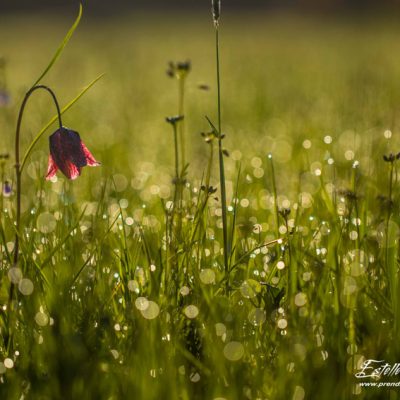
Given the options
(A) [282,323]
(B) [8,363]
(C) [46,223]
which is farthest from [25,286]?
(A) [282,323]

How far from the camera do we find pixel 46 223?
2119 millimetres

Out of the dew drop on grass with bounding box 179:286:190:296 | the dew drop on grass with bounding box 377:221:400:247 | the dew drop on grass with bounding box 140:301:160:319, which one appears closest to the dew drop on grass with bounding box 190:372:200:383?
the dew drop on grass with bounding box 140:301:160:319

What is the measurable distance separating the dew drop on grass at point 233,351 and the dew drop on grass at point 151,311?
17 centimetres

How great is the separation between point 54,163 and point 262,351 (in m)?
0.69

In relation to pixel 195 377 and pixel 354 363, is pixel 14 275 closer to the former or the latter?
pixel 195 377

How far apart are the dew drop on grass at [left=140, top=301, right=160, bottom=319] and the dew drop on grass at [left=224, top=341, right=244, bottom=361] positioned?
6.6 inches

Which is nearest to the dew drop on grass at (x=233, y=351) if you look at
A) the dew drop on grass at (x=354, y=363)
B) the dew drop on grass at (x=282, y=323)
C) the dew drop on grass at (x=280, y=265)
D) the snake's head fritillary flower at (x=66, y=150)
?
the dew drop on grass at (x=282, y=323)

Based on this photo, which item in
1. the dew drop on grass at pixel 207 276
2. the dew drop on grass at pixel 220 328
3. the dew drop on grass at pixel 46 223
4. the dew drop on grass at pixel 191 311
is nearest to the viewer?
the dew drop on grass at pixel 220 328

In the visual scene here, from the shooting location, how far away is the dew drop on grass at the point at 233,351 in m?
1.48

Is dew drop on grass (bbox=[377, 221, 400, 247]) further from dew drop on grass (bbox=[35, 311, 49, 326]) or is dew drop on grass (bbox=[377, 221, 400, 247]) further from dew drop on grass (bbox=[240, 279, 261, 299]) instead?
dew drop on grass (bbox=[35, 311, 49, 326])

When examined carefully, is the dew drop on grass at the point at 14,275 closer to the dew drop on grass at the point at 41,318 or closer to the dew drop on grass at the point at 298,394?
the dew drop on grass at the point at 41,318

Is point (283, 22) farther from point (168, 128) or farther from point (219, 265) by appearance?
point (219, 265)

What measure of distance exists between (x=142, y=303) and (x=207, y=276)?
191 millimetres

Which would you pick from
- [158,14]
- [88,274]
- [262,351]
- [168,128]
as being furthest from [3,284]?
[158,14]
